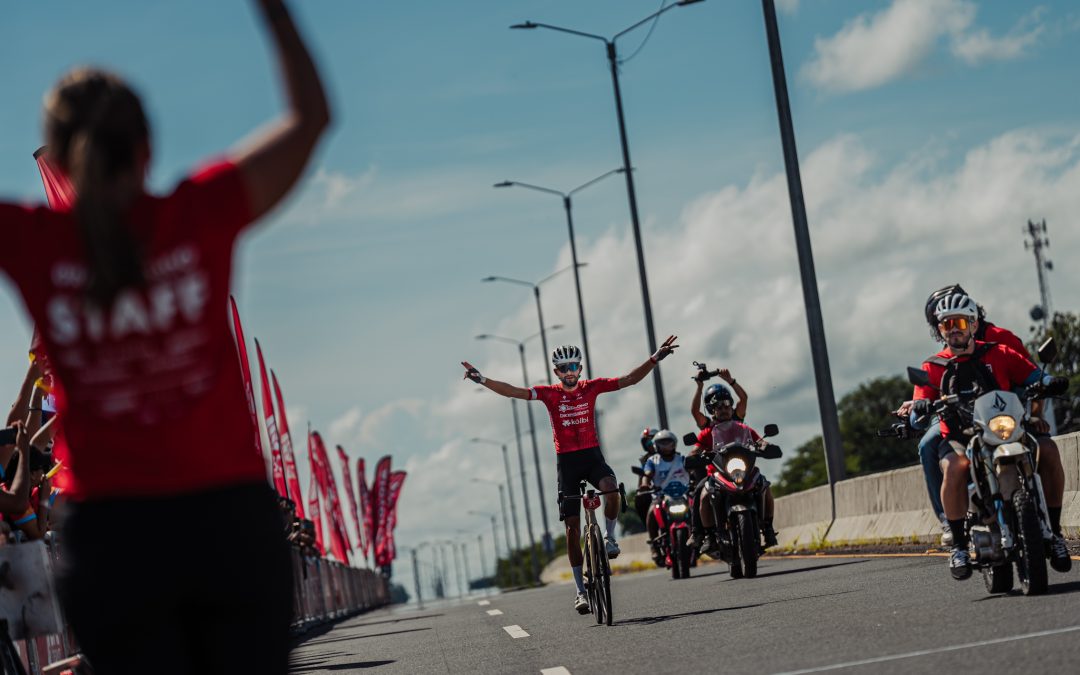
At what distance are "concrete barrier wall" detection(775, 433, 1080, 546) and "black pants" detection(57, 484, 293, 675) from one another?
12.5 m

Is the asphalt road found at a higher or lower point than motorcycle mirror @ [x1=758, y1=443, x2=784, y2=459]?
lower

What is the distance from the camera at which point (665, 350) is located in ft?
45.8

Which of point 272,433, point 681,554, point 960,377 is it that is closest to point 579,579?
point 960,377

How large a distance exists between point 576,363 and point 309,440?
1378 inches

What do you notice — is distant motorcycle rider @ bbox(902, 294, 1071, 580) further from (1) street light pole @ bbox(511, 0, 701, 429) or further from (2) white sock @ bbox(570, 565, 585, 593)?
(1) street light pole @ bbox(511, 0, 701, 429)

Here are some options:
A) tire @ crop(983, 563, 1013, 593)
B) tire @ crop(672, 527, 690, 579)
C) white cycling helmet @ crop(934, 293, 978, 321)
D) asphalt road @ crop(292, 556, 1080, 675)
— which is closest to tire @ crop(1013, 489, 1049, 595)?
asphalt road @ crop(292, 556, 1080, 675)

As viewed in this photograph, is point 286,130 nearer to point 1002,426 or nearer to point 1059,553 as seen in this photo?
point 1002,426

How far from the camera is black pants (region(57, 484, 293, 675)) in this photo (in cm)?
331

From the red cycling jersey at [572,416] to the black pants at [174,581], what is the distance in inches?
402

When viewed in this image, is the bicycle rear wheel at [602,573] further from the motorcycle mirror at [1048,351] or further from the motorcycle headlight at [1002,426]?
the motorcycle mirror at [1048,351]

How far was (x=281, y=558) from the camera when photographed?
3422 millimetres

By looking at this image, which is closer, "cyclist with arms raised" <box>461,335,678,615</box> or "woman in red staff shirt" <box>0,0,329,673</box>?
"woman in red staff shirt" <box>0,0,329,673</box>

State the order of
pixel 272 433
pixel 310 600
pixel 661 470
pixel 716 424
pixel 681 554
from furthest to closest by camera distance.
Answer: pixel 272 433
pixel 310 600
pixel 661 470
pixel 681 554
pixel 716 424

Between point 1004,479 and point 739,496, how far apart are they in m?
7.42
